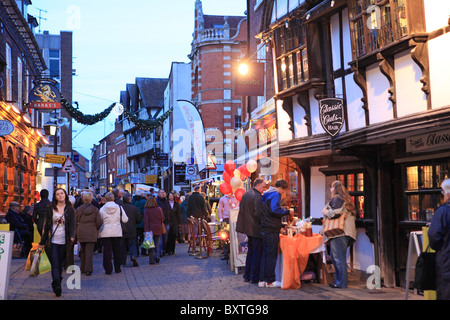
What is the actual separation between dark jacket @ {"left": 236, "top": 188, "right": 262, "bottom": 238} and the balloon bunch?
4543mm

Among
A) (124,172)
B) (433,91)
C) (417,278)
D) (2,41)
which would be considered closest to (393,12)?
(433,91)

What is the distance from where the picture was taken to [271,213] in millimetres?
11648

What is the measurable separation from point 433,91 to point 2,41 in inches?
653

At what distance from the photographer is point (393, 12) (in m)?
10.4

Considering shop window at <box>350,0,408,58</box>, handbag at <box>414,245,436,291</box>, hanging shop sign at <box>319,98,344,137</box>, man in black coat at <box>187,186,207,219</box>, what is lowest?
handbag at <box>414,245,436,291</box>

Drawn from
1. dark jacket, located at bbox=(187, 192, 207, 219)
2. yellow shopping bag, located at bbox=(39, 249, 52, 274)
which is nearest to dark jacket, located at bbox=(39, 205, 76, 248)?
yellow shopping bag, located at bbox=(39, 249, 52, 274)

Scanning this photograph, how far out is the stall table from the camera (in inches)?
452

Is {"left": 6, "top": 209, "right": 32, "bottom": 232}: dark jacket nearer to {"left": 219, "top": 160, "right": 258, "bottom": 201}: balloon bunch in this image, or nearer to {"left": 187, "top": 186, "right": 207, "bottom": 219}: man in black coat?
{"left": 187, "top": 186, "right": 207, "bottom": 219}: man in black coat

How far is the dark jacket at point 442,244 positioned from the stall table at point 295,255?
4025 mm

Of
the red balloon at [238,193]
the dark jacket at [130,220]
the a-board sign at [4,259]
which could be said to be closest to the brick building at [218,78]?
the red balloon at [238,193]

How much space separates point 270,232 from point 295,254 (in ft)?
1.98

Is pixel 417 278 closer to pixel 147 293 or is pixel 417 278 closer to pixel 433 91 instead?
pixel 433 91

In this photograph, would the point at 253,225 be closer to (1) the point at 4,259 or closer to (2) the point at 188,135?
(1) the point at 4,259

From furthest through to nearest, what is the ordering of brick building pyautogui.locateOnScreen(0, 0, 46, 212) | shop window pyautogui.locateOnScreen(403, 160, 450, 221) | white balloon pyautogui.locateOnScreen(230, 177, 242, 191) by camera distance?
1. brick building pyautogui.locateOnScreen(0, 0, 46, 212)
2. white balloon pyautogui.locateOnScreen(230, 177, 242, 191)
3. shop window pyautogui.locateOnScreen(403, 160, 450, 221)
